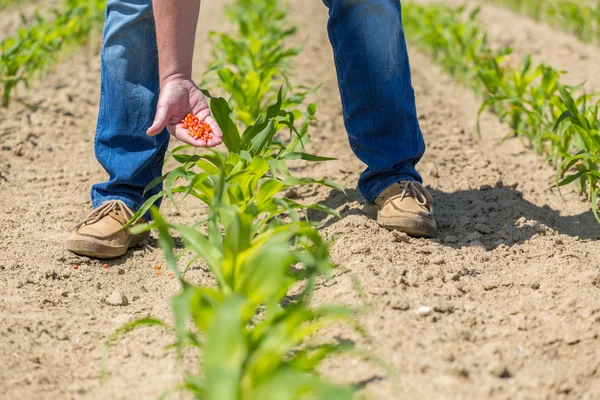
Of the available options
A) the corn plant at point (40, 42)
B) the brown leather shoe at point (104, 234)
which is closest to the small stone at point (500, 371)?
the brown leather shoe at point (104, 234)

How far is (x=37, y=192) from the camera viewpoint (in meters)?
3.07

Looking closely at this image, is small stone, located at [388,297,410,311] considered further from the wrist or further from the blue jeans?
the wrist

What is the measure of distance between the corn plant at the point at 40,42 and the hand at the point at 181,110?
2189 millimetres

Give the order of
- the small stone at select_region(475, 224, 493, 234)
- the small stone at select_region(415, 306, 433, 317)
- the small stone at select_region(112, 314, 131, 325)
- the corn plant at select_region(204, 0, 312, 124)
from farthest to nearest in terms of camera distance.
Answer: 1. the corn plant at select_region(204, 0, 312, 124)
2. the small stone at select_region(475, 224, 493, 234)
3. the small stone at select_region(112, 314, 131, 325)
4. the small stone at select_region(415, 306, 433, 317)

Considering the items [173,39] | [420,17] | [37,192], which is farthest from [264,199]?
[420,17]

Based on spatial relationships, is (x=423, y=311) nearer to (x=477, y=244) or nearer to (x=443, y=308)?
(x=443, y=308)

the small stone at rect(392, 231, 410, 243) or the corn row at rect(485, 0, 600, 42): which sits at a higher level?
the corn row at rect(485, 0, 600, 42)

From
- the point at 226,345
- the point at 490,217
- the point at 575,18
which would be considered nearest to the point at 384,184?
the point at 490,217

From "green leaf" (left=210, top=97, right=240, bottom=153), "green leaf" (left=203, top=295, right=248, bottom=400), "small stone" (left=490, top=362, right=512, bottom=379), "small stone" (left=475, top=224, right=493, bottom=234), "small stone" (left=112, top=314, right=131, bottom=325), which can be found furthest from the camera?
"small stone" (left=475, top=224, right=493, bottom=234)

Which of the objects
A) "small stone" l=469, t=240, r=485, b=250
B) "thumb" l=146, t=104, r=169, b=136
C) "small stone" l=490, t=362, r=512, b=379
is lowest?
"small stone" l=490, t=362, r=512, b=379

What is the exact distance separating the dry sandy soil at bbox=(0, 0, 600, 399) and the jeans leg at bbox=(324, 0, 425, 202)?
0.23 metres

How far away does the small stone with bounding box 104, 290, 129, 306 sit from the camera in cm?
211

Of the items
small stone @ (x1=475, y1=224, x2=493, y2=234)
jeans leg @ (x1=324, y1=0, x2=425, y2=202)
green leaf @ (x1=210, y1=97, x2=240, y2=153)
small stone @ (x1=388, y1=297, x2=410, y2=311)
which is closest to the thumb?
green leaf @ (x1=210, y1=97, x2=240, y2=153)

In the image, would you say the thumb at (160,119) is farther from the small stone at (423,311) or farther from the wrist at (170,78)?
the small stone at (423,311)
